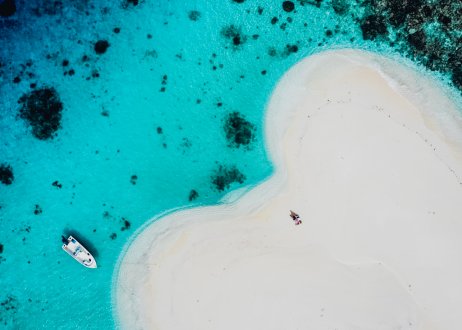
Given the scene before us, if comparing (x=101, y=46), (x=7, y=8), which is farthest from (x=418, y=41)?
(x=7, y=8)

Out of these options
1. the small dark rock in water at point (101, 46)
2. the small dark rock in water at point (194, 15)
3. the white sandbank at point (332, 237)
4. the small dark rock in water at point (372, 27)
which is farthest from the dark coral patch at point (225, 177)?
the small dark rock in water at point (372, 27)

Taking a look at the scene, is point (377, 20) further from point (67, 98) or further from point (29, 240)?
point (29, 240)

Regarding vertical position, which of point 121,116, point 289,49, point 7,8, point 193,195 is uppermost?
point 7,8

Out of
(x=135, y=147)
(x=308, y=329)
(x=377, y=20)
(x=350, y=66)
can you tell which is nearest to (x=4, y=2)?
(x=135, y=147)

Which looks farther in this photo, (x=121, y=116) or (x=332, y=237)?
(x=121, y=116)

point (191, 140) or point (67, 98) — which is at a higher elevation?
point (67, 98)

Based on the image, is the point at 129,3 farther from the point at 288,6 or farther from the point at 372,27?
the point at 372,27

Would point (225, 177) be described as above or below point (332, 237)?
above
